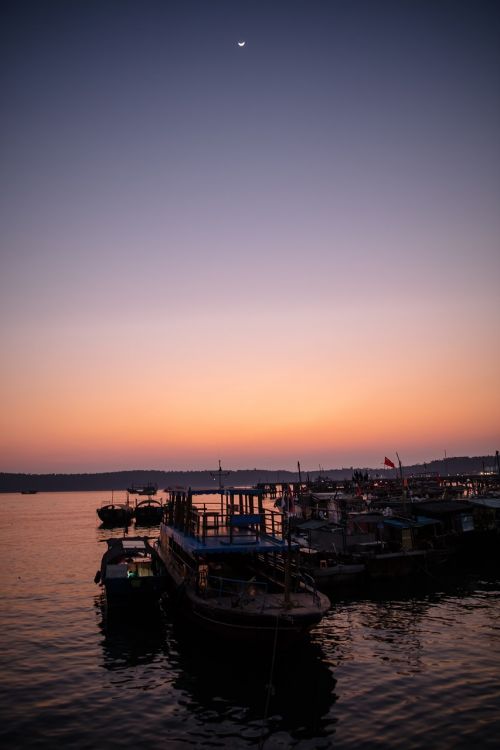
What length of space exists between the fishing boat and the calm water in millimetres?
1511

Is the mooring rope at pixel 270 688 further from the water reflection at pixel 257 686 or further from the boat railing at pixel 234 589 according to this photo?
the boat railing at pixel 234 589

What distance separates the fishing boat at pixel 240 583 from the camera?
59.3ft

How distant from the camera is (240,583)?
2322cm

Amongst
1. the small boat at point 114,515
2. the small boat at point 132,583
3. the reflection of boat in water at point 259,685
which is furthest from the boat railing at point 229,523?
the small boat at point 114,515

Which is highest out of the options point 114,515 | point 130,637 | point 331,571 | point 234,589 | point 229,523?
point 229,523

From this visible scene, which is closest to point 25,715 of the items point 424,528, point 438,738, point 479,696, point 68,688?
point 68,688

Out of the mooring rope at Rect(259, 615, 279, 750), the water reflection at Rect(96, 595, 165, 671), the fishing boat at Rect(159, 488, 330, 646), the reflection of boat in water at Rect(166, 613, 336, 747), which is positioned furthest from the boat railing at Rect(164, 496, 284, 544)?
the mooring rope at Rect(259, 615, 279, 750)

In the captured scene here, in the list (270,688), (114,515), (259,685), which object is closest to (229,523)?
(259,685)

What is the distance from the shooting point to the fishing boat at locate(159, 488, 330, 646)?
59.3 ft

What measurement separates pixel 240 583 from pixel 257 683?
606 cm

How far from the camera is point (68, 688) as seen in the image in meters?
18.2

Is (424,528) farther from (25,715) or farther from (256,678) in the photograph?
(25,715)

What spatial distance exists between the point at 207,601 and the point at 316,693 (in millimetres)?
5500

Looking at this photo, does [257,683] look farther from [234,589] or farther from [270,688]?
[234,589]
